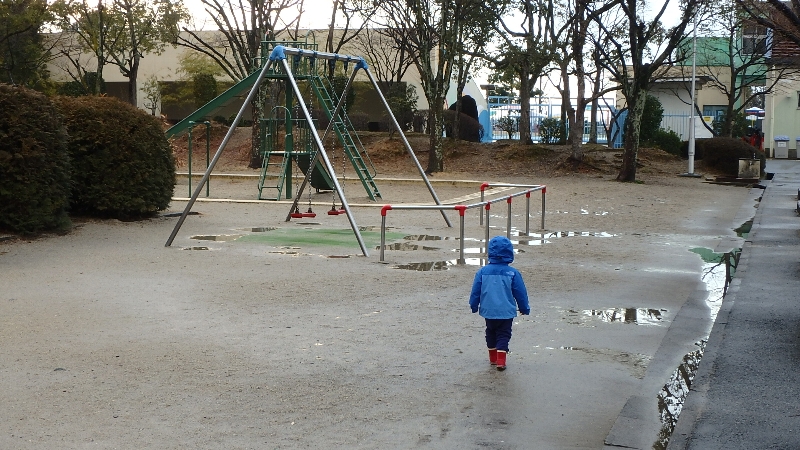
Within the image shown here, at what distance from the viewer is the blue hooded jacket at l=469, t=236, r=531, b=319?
675cm

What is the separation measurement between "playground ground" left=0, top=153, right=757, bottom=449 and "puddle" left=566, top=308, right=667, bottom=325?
0.12ft

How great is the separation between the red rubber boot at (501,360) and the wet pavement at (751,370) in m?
1.32

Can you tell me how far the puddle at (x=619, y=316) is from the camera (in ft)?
28.2

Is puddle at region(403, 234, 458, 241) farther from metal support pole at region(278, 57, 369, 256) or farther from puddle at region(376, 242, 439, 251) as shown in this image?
metal support pole at region(278, 57, 369, 256)

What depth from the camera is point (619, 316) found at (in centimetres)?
884

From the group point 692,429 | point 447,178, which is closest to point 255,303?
point 692,429

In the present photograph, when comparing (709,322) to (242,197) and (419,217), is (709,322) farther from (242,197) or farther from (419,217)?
(242,197)

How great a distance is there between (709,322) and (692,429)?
3568 millimetres

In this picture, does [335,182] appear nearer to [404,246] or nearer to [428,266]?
[404,246]

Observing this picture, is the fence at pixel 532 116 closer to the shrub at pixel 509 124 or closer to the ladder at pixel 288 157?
the shrub at pixel 509 124

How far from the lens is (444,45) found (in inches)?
1228

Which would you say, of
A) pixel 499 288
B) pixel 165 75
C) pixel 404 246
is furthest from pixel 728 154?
pixel 499 288

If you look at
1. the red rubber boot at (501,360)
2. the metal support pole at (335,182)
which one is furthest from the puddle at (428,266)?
the red rubber boot at (501,360)

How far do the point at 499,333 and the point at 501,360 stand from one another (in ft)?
0.66
